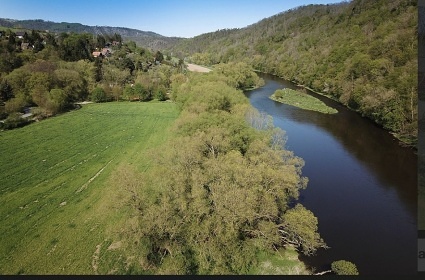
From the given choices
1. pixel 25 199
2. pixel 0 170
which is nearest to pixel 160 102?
pixel 0 170

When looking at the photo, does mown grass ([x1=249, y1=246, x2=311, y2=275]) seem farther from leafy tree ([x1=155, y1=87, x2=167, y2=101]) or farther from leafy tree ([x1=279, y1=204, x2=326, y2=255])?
leafy tree ([x1=155, y1=87, x2=167, y2=101])

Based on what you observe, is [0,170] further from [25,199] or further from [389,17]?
[389,17]

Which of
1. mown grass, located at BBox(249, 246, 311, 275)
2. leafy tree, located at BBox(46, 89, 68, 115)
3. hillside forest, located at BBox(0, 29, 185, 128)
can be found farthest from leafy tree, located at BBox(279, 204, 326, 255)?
leafy tree, located at BBox(46, 89, 68, 115)

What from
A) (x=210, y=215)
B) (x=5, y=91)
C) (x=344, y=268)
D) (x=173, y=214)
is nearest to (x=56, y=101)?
(x=5, y=91)

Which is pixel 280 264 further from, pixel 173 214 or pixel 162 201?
pixel 162 201

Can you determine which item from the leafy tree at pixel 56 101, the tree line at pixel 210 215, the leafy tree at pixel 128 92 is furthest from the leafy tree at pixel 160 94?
the tree line at pixel 210 215

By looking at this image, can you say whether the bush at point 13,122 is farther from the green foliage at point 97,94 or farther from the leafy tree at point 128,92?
the leafy tree at point 128,92
